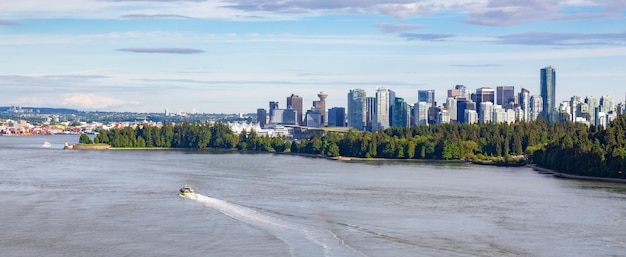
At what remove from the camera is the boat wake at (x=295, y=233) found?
13133 millimetres

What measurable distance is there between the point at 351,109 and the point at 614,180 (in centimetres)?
6102

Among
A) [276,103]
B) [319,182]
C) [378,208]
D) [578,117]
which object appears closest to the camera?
[378,208]

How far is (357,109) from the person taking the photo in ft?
282

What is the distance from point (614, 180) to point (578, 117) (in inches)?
1842

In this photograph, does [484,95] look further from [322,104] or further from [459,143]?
[459,143]

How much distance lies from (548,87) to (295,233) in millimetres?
72194

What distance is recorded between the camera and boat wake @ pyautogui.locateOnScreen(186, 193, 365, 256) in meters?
13.1

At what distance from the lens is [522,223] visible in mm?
16297

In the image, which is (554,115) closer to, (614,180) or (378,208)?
(614,180)

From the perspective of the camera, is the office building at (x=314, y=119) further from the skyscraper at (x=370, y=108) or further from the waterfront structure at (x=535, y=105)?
the waterfront structure at (x=535, y=105)

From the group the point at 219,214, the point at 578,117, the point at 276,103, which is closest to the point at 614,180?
the point at 219,214

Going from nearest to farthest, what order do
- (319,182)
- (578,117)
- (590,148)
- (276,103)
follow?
1. (319,182)
2. (590,148)
3. (578,117)
4. (276,103)

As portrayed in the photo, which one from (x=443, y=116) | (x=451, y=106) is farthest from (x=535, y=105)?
(x=443, y=116)

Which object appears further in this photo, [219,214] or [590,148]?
[590,148]
